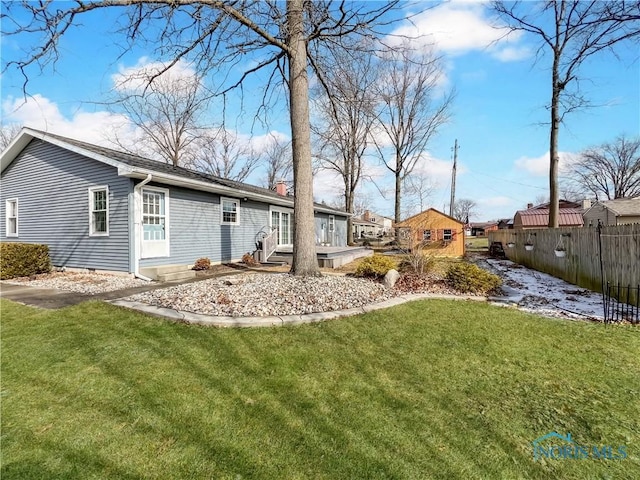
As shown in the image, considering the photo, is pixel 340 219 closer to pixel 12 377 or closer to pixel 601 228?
pixel 601 228

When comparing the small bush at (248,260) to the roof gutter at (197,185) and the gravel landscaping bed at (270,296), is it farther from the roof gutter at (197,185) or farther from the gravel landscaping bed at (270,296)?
the gravel landscaping bed at (270,296)

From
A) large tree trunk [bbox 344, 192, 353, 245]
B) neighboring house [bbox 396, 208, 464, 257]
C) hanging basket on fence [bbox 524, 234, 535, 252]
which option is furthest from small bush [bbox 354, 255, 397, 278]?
large tree trunk [bbox 344, 192, 353, 245]

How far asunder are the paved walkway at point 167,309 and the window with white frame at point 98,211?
231 cm

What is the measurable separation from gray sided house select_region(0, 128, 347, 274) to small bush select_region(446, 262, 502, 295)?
8136mm

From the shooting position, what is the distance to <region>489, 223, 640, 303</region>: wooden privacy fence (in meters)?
6.14

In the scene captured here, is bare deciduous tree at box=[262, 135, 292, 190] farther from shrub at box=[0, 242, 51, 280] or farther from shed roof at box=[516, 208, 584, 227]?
shrub at box=[0, 242, 51, 280]

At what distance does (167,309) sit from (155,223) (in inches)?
210

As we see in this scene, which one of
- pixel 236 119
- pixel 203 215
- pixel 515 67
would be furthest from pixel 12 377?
pixel 515 67

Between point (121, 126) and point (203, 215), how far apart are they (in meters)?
14.8

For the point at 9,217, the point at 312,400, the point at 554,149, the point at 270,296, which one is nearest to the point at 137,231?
the point at 270,296

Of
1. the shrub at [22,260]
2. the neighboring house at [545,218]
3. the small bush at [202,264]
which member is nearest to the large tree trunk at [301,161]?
the small bush at [202,264]

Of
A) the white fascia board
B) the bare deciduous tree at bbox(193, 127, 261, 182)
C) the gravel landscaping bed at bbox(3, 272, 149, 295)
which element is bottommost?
the gravel landscaping bed at bbox(3, 272, 149, 295)

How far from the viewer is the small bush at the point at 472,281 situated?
674 centimetres

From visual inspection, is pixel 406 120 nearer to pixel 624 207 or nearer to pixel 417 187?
pixel 417 187
